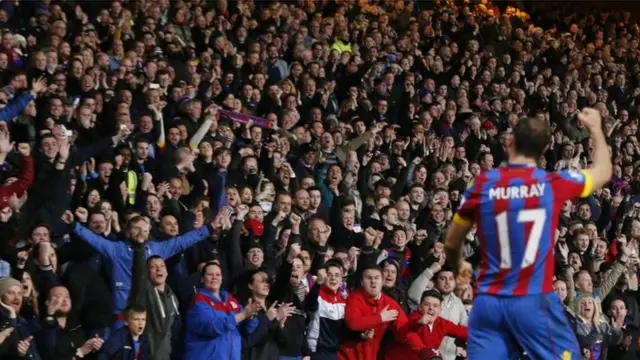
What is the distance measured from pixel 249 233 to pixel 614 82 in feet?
41.5

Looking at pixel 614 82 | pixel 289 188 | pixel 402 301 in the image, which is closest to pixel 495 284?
pixel 402 301

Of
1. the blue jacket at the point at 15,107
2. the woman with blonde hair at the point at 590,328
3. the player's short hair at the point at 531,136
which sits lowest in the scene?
the woman with blonde hair at the point at 590,328

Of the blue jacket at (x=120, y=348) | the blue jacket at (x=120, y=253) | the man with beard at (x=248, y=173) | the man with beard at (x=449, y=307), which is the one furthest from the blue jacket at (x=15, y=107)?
the man with beard at (x=449, y=307)

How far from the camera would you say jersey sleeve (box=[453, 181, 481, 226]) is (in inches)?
265

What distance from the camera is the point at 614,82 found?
22812 millimetres

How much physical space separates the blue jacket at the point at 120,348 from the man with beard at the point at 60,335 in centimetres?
8

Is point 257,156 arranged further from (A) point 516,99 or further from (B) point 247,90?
(A) point 516,99

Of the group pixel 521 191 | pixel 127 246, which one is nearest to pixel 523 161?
pixel 521 191

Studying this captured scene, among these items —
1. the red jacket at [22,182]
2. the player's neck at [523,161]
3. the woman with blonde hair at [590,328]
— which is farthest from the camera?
the woman with blonde hair at [590,328]

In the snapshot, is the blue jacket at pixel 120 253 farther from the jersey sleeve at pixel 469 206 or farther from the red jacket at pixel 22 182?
the jersey sleeve at pixel 469 206

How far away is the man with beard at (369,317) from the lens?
1052cm

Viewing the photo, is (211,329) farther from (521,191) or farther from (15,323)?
(521,191)

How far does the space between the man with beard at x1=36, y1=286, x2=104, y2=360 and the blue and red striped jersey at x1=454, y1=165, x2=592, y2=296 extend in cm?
400

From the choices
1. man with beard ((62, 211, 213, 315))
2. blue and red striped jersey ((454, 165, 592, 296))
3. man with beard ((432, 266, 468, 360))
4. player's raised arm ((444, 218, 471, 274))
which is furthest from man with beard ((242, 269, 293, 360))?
blue and red striped jersey ((454, 165, 592, 296))
